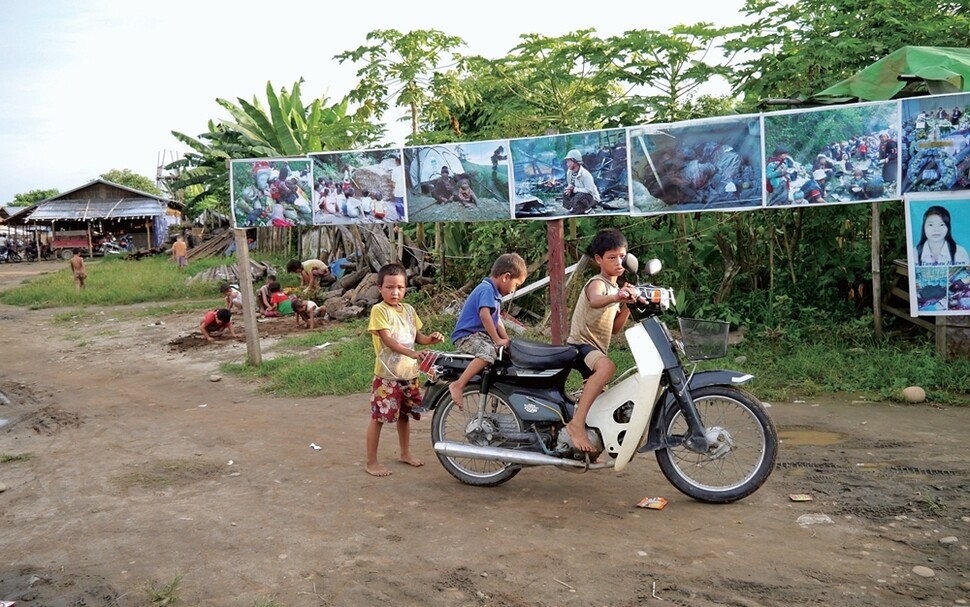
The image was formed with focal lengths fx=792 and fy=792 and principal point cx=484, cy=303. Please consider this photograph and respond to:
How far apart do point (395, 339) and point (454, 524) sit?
1.34 metres

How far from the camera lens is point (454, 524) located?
13.4 ft

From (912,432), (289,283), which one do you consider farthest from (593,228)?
(289,283)

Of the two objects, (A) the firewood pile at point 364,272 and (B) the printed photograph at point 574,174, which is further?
(A) the firewood pile at point 364,272

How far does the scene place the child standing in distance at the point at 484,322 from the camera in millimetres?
4645

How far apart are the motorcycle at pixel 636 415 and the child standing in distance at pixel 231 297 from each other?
8.14 m

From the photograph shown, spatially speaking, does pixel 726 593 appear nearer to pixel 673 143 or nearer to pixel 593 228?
pixel 673 143

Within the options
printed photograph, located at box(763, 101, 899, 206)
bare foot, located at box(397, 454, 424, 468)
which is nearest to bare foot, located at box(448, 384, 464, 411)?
bare foot, located at box(397, 454, 424, 468)

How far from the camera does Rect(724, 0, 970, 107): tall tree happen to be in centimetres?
886

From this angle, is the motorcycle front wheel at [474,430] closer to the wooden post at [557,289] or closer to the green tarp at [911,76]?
the wooden post at [557,289]

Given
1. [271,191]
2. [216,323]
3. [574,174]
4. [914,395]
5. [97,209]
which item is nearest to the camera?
[914,395]

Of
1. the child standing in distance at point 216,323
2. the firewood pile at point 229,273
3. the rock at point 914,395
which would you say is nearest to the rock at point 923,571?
the rock at point 914,395

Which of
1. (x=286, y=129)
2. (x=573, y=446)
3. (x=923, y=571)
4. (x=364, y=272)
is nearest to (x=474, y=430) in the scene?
(x=573, y=446)

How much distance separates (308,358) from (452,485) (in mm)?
5005

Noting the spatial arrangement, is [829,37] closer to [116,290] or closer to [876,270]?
[876,270]
